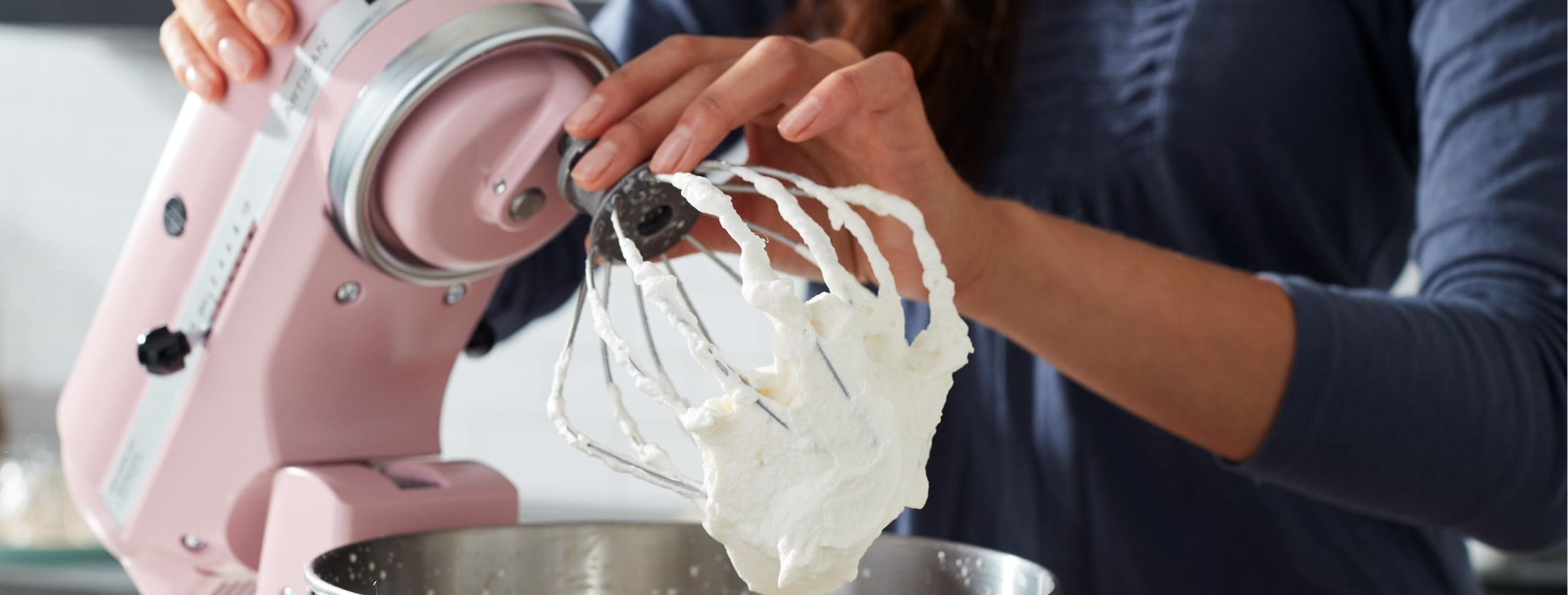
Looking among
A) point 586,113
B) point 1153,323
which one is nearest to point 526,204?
point 586,113

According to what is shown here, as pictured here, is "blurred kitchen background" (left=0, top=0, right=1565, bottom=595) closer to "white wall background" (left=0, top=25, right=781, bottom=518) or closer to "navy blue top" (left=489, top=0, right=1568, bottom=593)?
"white wall background" (left=0, top=25, right=781, bottom=518)

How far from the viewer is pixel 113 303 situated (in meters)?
0.57

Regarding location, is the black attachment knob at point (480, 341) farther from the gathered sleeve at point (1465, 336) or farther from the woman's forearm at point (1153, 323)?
the gathered sleeve at point (1465, 336)

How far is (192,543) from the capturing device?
56cm

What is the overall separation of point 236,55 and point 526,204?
130 mm

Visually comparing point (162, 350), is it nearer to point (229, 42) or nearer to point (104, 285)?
point (229, 42)

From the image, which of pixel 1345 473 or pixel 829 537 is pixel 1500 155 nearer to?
pixel 1345 473

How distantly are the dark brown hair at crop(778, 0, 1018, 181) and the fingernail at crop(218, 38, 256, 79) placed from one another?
401mm


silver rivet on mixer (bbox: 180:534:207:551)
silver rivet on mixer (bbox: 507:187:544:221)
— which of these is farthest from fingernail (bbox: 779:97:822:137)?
silver rivet on mixer (bbox: 180:534:207:551)

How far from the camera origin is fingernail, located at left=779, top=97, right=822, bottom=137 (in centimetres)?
44

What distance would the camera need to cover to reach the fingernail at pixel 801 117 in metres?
0.44

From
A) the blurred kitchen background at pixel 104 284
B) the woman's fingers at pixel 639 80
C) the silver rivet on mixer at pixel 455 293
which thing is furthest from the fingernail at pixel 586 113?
the blurred kitchen background at pixel 104 284

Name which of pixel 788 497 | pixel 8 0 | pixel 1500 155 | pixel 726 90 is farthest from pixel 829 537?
pixel 8 0

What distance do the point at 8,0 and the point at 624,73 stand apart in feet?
3.54
